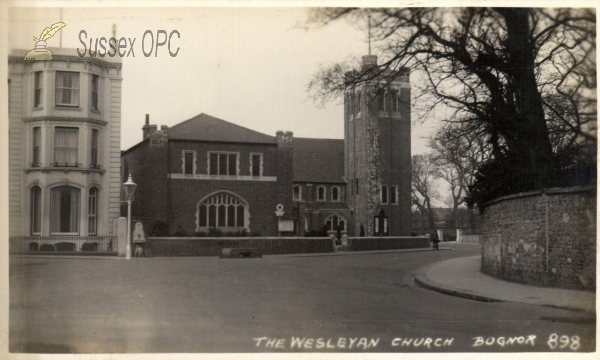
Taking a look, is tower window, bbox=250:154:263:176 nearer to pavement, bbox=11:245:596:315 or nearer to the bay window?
the bay window

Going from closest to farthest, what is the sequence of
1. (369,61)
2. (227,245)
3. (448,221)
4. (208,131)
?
(369,61)
(227,245)
(208,131)
(448,221)

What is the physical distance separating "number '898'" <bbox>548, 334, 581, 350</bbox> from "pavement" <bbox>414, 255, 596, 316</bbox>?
41.3 inches


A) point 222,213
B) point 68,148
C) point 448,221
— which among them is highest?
point 68,148

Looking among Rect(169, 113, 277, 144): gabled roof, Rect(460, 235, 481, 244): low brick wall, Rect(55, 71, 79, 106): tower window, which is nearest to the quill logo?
Rect(55, 71, 79, 106): tower window

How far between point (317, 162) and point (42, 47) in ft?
156

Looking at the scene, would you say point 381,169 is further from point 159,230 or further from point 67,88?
point 67,88

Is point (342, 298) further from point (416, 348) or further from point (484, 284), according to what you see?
point (484, 284)

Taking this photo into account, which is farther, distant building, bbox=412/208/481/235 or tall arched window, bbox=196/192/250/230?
distant building, bbox=412/208/481/235

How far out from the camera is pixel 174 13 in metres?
11.3

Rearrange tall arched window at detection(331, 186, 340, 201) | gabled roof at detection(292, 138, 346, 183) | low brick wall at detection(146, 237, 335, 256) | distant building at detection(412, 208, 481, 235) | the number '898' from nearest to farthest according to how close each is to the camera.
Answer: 1. the number '898'
2. low brick wall at detection(146, 237, 335, 256)
3. gabled roof at detection(292, 138, 346, 183)
4. tall arched window at detection(331, 186, 340, 201)
5. distant building at detection(412, 208, 481, 235)

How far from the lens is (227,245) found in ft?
114

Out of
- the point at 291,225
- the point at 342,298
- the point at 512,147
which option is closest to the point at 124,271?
the point at 342,298

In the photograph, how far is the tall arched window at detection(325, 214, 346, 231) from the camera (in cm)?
5644

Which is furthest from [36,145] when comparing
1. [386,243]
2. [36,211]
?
[386,243]
